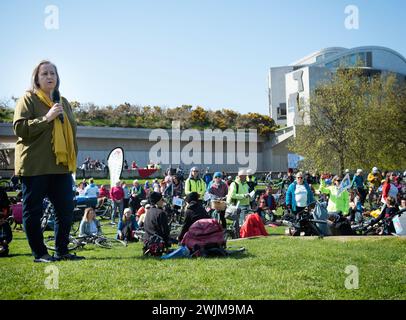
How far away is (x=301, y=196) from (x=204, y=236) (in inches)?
261

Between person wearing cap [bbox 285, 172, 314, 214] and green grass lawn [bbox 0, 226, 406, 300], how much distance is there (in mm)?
5902

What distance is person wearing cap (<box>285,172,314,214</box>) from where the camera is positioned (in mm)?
12875

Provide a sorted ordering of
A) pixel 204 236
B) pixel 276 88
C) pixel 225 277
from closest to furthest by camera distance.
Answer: pixel 225 277
pixel 204 236
pixel 276 88

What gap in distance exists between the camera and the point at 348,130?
32906mm

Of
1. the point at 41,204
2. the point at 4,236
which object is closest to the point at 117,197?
the point at 4,236

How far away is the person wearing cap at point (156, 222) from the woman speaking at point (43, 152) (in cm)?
210

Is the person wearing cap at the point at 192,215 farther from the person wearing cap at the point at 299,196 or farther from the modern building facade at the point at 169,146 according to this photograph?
the modern building facade at the point at 169,146

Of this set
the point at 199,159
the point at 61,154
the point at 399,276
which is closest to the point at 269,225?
the point at 399,276

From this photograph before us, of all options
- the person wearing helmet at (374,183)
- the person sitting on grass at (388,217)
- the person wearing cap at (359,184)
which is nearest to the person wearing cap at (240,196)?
the person sitting on grass at (388,217)

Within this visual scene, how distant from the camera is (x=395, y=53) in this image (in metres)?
71.1

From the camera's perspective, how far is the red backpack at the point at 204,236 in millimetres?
6879

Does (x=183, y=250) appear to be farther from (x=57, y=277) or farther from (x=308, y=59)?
(x=308, y=59)

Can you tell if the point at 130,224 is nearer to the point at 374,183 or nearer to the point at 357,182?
the point at 357,182

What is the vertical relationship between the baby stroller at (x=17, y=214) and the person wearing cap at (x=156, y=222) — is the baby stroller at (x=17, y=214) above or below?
below
